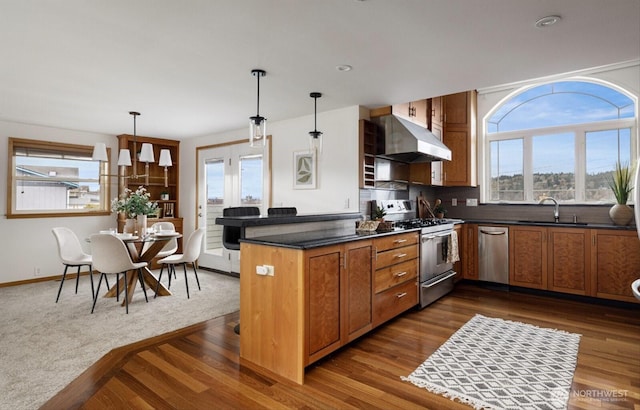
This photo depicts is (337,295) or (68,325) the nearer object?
(337,295)

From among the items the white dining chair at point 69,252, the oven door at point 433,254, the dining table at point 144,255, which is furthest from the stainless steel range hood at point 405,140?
the white dining chair at point 69,252

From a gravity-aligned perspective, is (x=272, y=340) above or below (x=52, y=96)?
below

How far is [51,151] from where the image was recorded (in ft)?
18.3

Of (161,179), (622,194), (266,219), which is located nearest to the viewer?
(266,219)

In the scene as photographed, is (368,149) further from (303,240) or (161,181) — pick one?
(161,181)

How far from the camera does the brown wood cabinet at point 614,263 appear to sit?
3.96 m

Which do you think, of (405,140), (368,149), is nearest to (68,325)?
(368,149)

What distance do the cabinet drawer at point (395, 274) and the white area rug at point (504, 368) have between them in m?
0.67

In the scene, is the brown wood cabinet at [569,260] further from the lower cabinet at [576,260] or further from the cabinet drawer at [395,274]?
the cabinet drawer at [395,274]

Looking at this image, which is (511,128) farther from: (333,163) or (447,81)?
(333,163)

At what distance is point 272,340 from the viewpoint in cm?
253

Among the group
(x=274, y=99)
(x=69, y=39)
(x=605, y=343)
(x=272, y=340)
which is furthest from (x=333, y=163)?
(x=605, y=343)

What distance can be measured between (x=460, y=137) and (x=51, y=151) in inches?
244

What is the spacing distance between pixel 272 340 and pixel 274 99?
2644 millimetres
